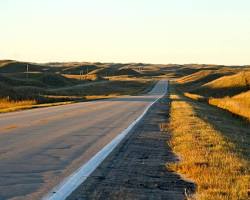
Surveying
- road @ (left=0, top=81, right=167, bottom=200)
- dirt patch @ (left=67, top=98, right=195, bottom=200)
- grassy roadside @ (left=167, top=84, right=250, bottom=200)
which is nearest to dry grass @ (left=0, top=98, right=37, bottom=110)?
road @ (left=0, top=81, right=167, bottom=200)

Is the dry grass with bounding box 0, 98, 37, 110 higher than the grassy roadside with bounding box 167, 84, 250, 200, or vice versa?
the grassy roadside with bounding box 167, 84, 250, 200

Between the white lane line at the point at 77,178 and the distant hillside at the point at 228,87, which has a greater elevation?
the white lane line at the point at 77,178

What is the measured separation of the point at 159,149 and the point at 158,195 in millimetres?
5968

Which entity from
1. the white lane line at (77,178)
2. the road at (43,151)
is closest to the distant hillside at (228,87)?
the road at (43,151)

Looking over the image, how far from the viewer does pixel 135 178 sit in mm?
10352

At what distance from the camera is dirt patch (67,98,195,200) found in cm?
896

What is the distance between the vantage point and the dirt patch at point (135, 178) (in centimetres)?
896

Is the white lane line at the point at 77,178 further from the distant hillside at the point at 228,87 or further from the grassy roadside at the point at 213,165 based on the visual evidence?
the distant hillside at the point at 228,87

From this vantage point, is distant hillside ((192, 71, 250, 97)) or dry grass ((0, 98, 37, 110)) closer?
dry grass ((0, 98, 37, 110))

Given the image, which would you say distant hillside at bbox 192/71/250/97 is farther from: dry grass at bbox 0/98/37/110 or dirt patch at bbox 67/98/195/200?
dirt patch at bbox 67/98/195/200

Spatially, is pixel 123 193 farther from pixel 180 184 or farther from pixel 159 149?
pixel 159 149

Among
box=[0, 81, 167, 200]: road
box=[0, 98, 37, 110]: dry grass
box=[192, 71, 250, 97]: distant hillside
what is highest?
box=[0, 81, 167, 200]: road

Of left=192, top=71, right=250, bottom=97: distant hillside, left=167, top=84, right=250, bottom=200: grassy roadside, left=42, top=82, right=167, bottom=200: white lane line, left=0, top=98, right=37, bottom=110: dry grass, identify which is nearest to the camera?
left=42, top=82, right=167, bottom=200: white lane line

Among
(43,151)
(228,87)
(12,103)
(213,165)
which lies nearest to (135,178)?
(213,165)
